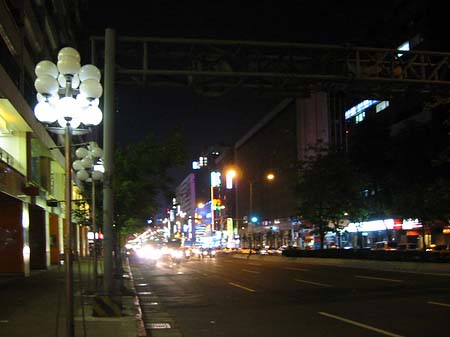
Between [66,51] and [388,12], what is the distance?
73484 mm

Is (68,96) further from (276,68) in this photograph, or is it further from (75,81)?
(276,68)

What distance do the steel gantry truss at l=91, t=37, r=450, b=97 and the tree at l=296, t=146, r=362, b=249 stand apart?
2539 centimetres

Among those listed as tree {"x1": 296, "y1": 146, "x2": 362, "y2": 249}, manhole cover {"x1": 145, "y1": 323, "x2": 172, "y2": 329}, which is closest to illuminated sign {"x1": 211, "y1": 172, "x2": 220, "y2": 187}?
tree {"x1": 296, "y1": 146, "x2": 362, "y2": 249}

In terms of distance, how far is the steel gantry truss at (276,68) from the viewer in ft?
65.9

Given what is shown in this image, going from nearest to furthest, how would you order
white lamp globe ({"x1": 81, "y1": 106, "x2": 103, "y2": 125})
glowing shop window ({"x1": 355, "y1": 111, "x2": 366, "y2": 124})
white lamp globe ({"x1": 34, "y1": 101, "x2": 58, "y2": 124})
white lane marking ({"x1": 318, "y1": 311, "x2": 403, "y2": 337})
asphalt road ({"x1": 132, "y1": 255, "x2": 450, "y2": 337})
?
white lamp globe ({"x1": 34, "y1": 101, "x2": 58, "y2": 124})
white lamp globe ({"x1": 81, "y1": 106, "x2": 103, "y2": 125})
white lane marking ({"x1": 318, "y1": 311, "x2": 403, "y2": 337})
asphalt road ({"x1": 132, "y1": 255, "x2": 450, "y2": 337})
glowing shop window ({"x1": 355, "y1": 111, "x2": 366, "y2": 124})

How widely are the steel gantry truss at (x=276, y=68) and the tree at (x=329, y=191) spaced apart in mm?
25390

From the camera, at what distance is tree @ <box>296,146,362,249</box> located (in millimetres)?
47375

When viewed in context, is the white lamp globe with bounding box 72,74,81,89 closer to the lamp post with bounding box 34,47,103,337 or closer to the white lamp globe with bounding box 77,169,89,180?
the lamp post with bounding box 34,47,103,337

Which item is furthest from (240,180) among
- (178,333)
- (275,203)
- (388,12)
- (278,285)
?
(178,333)

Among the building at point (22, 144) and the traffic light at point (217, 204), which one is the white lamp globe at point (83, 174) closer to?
the building at point (22, 144)

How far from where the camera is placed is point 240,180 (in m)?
154

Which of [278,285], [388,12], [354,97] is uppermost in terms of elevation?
[388,12]

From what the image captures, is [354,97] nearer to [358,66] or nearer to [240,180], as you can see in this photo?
[358,66]

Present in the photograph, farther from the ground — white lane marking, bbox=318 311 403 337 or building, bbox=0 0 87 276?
building, bbox=0 0 87 276
